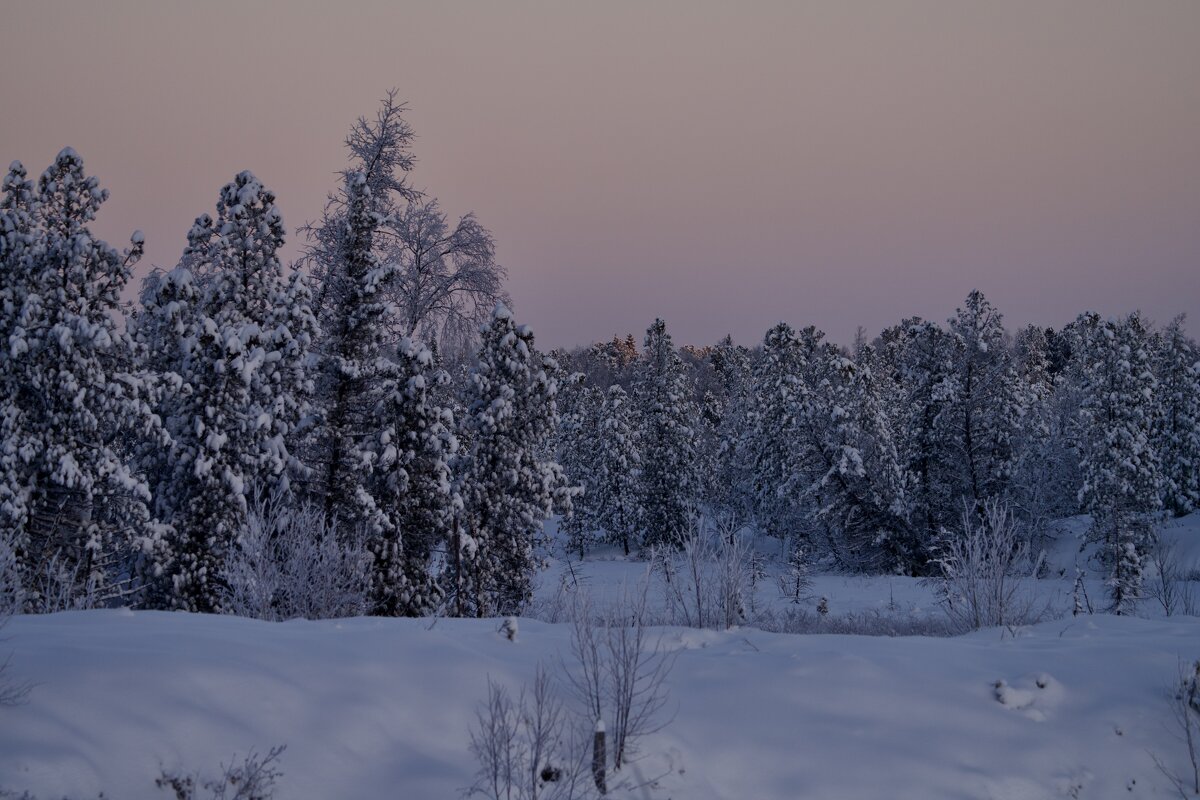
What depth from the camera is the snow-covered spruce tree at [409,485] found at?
59.4 ft

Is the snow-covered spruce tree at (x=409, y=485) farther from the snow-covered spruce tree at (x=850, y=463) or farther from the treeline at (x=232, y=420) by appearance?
the snow-covered spruce tree at (x=850, y=463)

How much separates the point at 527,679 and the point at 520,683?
95 millimetres

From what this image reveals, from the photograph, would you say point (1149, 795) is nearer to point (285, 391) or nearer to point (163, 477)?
point (285, 391)

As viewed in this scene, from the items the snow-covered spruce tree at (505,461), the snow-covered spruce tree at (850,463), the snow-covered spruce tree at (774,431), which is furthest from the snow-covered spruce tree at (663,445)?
the snow-covered spruce tree at (505,461)

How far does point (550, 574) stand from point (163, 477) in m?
26.2

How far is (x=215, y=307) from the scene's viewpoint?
1805 centimetres

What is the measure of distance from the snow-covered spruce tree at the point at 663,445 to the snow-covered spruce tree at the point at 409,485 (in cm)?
2339

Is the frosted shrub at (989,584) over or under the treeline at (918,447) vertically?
under

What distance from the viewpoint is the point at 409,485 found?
1864 cm

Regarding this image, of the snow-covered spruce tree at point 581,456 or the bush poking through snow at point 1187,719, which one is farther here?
the snow-covered spruce tree at point 581,456

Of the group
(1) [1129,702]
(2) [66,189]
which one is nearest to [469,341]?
(2) [66,189]

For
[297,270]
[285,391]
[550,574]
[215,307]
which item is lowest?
[550,574]

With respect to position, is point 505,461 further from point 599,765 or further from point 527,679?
point 599,765

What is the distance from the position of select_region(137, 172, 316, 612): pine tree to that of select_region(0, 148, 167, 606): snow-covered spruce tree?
75 cm
